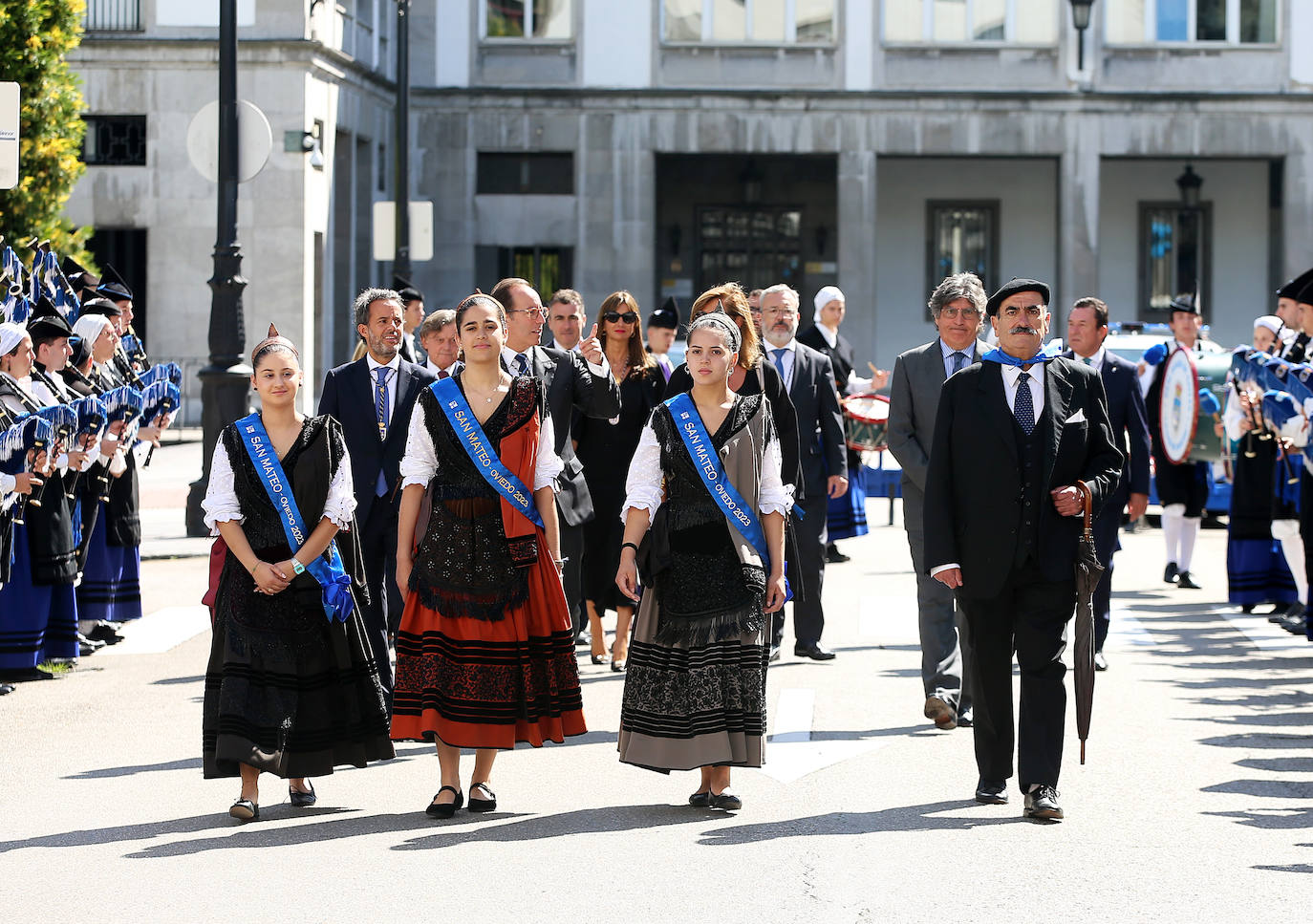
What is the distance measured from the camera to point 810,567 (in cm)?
1138

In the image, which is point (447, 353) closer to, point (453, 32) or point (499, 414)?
point (499, 414)

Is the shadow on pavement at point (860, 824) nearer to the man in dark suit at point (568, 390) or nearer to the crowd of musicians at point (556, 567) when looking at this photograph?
the crowd of musicians at point (556, 567)

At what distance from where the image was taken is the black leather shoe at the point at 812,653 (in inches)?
453

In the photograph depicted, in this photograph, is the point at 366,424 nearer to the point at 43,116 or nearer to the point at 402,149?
the point at 43,116

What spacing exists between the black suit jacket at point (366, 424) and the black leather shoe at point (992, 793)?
10.3 feet

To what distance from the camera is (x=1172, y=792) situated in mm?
7859

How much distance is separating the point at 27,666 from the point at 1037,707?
5669 millimetres

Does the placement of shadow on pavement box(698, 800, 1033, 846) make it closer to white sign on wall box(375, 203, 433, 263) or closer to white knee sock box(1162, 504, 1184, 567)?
white knee sock box(1162, 504, 1184, 567)

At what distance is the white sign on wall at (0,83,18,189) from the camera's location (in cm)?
1138

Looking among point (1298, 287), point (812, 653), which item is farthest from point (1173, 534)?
point (812, 653)

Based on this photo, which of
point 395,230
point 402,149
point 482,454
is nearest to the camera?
point 482,454

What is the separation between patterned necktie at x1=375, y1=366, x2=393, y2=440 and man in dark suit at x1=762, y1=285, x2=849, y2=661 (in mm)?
2697

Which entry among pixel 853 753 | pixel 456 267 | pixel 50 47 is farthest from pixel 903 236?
pixel 853 753

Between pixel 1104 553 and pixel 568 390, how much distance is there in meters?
2.88
